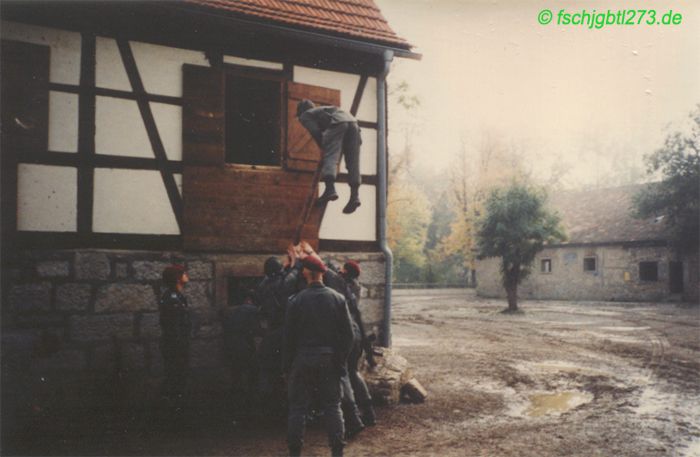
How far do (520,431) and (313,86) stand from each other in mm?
5023

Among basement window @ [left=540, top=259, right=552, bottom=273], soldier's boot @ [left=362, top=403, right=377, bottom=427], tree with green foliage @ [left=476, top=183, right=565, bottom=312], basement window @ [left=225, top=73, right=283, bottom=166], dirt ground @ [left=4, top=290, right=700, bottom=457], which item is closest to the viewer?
dirt ground @ [left=4, top=290, right=700, bottom=457]

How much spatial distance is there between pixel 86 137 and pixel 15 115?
73cm

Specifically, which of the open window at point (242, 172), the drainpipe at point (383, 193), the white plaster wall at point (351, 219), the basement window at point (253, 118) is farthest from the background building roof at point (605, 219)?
the open window at point (242, 172)

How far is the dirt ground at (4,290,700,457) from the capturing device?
5105 mm

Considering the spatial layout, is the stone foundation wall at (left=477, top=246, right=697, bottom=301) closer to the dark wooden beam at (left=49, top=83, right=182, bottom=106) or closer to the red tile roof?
the red tile roof

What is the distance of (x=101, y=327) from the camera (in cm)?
618

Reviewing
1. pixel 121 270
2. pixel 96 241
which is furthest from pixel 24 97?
pixel 121 270

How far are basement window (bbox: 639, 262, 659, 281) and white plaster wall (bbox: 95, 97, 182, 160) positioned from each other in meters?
25.9

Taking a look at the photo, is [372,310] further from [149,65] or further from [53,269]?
[149,65]

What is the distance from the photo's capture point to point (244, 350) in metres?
6.43

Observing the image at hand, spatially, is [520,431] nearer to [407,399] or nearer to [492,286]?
[407,399]

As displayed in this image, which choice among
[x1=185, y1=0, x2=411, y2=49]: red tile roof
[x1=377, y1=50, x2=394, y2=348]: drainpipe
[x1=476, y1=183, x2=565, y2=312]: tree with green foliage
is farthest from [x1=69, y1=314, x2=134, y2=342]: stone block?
[x1=476, y1=183, x2=565, y2=312]: tree with green foliage

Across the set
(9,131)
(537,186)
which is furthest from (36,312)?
(537,186)

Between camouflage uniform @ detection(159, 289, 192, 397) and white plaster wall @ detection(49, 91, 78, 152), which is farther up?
white plaster wall @ detection(49, 91, 78, 152)
